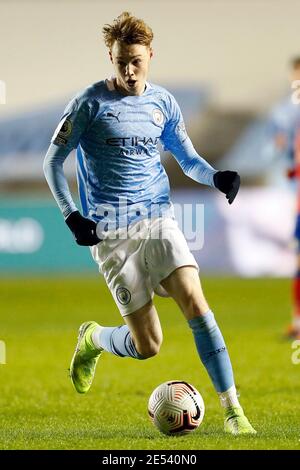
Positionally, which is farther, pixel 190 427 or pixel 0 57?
pixel 0 57

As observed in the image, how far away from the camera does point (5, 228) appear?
18.1 metres

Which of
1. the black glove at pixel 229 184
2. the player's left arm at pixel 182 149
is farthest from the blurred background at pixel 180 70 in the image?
the black glove at pixel 229 184

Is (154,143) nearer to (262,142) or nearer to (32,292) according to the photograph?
(32,292)

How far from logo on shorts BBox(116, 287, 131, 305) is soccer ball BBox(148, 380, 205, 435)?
0.47 metres

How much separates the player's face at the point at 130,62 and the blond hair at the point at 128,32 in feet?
0.08

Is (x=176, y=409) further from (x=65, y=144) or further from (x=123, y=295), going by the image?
(x=65, y=144)

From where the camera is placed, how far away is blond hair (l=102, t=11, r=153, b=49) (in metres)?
5.13

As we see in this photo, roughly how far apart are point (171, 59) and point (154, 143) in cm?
1806

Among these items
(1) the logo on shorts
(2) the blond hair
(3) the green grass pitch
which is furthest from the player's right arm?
(3) the green grass pitch

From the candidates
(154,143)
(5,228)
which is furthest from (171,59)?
(154,143)

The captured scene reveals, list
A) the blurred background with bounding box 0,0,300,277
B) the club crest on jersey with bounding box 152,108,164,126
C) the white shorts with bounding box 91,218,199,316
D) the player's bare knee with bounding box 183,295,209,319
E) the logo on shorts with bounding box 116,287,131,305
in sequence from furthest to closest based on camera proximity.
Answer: the blurred background with bounding box 0,0,300,277, the club crest on jersey with bounding box 152,108,164,126, the logo on shorts with bounding box 116,287,131,305, the white shorts with bounding box 91,218,199,316, the player's bare knee with bounding box 183,295,209,319

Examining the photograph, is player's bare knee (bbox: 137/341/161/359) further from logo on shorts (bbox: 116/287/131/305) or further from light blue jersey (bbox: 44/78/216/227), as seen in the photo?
light blue jersey (bbox: 44/78/216/227)

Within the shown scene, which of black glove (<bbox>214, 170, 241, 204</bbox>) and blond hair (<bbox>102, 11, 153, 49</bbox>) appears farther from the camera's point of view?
black glove (<bbox>214, 170, 241, 204</bbox>)
